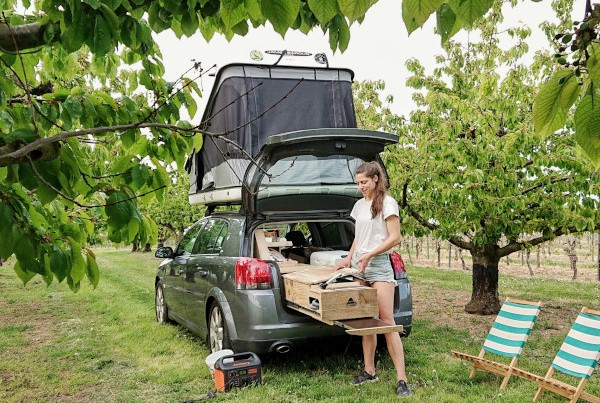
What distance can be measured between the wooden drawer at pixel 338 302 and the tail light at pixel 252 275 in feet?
1.84

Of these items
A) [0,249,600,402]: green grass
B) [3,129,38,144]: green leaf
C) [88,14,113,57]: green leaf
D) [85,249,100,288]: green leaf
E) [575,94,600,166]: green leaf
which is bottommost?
[0,249,600,402]: green grass

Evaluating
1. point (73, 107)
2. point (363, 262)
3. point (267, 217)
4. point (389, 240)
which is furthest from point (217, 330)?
point (73, 107)

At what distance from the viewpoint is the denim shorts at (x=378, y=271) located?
526cm

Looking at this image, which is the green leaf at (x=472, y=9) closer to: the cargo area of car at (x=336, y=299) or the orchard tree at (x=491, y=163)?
the cargo area of car at (x=336, y=299)

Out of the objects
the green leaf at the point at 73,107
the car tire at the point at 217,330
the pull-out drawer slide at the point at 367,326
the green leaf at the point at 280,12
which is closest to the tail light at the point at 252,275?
the car tire at the point at 217,330

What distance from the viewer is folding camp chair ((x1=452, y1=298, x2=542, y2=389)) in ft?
17.4

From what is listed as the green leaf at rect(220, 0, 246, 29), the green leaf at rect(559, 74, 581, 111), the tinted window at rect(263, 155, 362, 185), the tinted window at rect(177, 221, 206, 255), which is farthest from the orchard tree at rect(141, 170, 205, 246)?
the green leaf at rect(559, 74, 581, 111)

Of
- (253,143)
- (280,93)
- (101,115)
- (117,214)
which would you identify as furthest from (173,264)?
(117,214)

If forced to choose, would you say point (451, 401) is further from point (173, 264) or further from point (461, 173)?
point (173, 264)

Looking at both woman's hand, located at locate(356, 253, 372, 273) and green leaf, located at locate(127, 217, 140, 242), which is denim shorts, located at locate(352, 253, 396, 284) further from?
green leaf, located at locate(127, 217, 140, 242)

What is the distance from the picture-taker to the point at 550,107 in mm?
1019

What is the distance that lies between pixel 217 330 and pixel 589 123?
226 inches

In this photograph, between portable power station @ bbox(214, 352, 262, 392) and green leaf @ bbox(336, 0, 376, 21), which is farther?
portable power station @ bbox(214, 352, 262, 392)

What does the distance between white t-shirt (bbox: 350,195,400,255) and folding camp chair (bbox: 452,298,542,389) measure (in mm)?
1553
